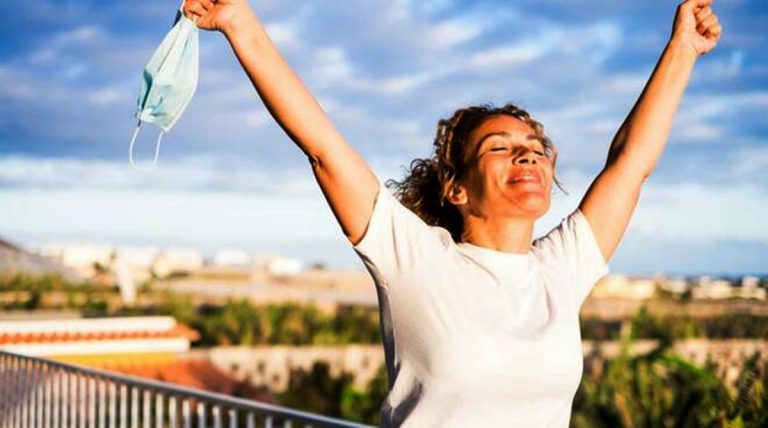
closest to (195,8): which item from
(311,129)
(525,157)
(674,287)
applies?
(311,129)

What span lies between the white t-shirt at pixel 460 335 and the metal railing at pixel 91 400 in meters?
2.38

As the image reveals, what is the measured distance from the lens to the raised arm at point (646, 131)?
7.50 feet

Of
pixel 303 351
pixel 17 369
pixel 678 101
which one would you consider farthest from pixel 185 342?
pixel 678 101

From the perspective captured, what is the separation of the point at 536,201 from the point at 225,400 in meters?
2.65

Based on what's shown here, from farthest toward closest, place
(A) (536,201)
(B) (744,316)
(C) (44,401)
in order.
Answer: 1. (B) (744,316)
2. (C) (44,401)
3. (A) (536,201)

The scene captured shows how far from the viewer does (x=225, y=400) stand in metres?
4.38

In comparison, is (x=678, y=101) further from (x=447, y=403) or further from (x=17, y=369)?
(x=17, y=369)

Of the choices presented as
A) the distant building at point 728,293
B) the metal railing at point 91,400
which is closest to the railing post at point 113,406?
the metal railing at point 91,400

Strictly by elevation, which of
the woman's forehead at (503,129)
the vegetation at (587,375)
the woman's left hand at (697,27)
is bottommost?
the vegetation at (587,375)

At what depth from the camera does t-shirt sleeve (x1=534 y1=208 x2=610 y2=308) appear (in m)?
2.16

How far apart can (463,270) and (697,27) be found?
1014mm

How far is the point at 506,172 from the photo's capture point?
204 cm

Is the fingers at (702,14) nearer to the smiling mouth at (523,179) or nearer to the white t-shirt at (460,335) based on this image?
the smiling mouth at (523,179)

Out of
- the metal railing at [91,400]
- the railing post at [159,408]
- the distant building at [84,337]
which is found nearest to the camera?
the metal railing at [91,400]
